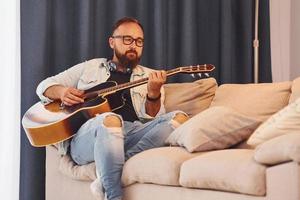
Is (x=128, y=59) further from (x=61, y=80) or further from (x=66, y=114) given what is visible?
(x=66, y=114)

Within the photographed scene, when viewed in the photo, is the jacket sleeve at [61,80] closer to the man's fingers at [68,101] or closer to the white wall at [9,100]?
the man's fingers at [68,101]

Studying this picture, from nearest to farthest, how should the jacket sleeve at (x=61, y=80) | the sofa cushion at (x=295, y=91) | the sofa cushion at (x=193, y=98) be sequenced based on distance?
1. the sofa cushion at (x=295, y=91)
2. the jacket sleeve at (x=61, y=80)
3. the sofa cushion at (x=193, y=98)

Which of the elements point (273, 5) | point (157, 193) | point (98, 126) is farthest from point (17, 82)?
point (273, 5)

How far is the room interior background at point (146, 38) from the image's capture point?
10.2ft

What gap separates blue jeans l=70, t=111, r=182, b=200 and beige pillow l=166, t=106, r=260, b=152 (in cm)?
25

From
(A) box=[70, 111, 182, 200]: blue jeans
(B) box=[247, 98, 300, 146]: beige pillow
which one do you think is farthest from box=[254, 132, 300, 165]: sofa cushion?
(A) box=[70, 111, 182, 200]: blue jeans

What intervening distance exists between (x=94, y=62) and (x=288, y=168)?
1.65 metres

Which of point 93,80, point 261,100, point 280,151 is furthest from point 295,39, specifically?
point 280,151

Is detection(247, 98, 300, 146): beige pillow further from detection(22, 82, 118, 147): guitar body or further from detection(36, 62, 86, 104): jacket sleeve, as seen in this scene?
detection(36, 62, 86, 104): jacket sleeve

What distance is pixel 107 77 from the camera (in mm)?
2848

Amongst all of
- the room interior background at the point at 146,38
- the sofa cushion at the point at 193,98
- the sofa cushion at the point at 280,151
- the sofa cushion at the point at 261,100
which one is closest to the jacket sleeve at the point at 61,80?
the room interior background at the point at 146,38

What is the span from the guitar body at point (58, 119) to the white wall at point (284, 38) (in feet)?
5.17

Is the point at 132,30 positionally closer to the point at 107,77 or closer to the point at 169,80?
the point at 107,77

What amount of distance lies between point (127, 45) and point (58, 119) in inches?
25.9
